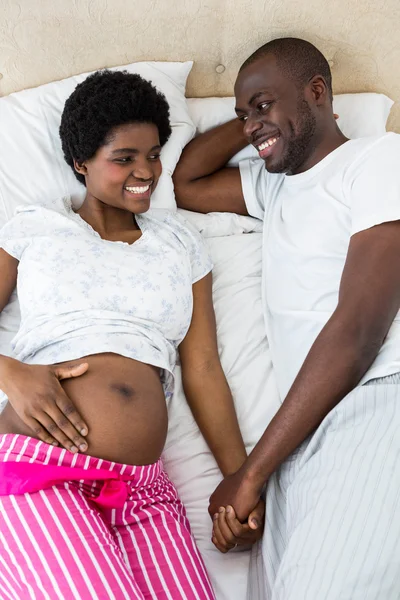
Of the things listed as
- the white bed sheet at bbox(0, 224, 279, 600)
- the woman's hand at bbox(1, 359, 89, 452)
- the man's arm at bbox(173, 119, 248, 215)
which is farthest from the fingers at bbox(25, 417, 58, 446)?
the man's arm at bbox(173, 119, 248, 215)

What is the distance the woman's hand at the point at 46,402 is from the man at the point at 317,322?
1.25 feet

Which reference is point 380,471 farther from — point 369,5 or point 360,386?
point 369,5

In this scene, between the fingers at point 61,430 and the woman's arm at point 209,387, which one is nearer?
the fingers at point 61,430

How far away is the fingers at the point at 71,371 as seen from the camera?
1.31 metres

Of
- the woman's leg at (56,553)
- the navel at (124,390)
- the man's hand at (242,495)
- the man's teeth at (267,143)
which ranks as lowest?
the man's hand at (242,495)

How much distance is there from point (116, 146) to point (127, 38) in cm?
54

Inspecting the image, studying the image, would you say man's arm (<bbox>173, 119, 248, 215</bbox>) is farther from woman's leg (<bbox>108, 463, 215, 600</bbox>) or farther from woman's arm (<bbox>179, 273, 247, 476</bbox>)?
woman's leg (<bbox>108, 463, 215, 600</bbox>)

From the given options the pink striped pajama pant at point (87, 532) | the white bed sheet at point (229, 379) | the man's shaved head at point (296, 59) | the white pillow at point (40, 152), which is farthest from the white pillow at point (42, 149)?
the pink striped pajama pant at point (87, 532)

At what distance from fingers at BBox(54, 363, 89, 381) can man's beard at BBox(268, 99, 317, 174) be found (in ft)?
2.55

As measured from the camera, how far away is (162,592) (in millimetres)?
1204

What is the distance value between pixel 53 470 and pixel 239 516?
0.43 m

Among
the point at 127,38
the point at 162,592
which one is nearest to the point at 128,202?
the point at 127,38

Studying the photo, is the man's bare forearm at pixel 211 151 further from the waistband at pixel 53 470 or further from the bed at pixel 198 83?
the waistband at pixel 53 470

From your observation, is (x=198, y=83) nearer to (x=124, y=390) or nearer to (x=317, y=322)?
(x=317, y=322)
